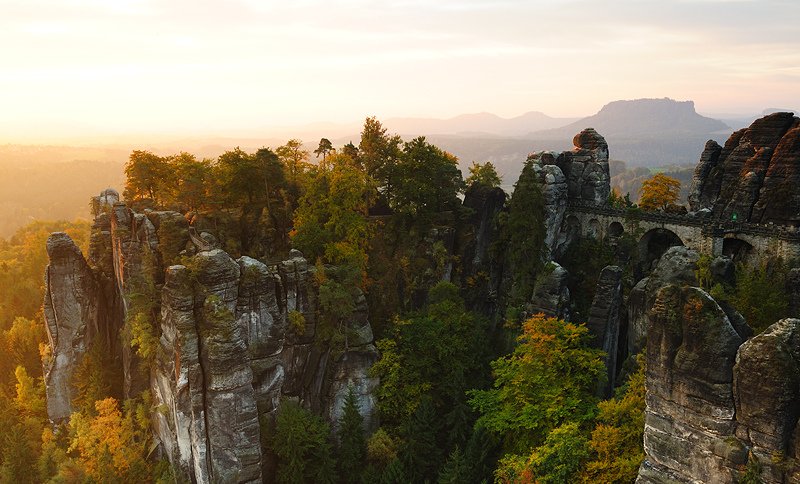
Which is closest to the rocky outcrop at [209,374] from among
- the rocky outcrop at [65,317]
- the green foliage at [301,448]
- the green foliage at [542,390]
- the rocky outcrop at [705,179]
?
the green foliage at [301,448]

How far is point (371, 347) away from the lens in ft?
119

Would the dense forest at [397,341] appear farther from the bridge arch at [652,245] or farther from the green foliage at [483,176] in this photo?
the bridge arch at [652,245]

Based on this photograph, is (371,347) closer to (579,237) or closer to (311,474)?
(311,474)

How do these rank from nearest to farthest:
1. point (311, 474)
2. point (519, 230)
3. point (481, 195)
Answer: point (311, 474)
point (519, 230)
point (481, 195)

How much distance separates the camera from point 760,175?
39344 mm

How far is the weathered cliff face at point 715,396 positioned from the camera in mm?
17297

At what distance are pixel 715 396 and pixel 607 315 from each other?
60.2ft

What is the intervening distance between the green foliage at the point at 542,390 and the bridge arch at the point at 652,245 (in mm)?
16450

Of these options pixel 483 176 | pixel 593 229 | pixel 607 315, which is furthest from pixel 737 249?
pixel 483 176

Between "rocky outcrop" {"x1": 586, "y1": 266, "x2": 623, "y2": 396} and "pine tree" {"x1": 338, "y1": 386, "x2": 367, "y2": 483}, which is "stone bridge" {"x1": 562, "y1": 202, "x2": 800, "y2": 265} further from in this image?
"pine tree" {"x1": 338, "y1": 386, "x2": 367, "y2": 483}

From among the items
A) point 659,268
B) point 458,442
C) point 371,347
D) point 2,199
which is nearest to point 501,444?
point 458,442

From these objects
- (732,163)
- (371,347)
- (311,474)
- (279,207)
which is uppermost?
(732,163)

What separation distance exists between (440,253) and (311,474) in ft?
64.8

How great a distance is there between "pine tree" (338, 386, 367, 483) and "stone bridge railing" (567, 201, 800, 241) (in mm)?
27302
